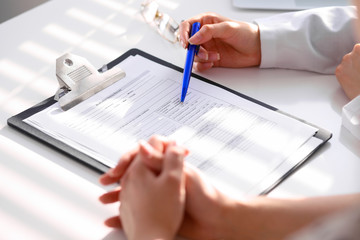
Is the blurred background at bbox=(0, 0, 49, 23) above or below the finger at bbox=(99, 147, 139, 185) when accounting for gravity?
below

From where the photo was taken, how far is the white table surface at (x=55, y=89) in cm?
87

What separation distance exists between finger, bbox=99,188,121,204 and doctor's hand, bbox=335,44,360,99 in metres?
0.50

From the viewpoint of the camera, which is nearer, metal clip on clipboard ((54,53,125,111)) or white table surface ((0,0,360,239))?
white table surface ((0,0,360,239))

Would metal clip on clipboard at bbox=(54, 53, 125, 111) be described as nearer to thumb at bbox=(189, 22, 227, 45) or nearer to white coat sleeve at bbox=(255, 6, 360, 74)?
thumb at bbox=(189, 22, 227, 45)

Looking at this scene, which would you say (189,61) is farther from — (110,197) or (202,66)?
(110,197)

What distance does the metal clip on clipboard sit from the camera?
1.07 metres

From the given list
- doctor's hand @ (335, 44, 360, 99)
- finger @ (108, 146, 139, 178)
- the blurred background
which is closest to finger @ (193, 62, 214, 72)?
doctor's hand @ (335, 44, 360, 99)

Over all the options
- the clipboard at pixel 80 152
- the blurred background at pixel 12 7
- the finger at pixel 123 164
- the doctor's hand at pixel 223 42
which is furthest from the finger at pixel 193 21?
the blurred background at pixel 12 7

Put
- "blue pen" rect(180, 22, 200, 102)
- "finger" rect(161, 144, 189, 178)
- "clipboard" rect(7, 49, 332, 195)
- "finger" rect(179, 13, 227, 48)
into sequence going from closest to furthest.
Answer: "finger" rect(161, 144, 189, 178) → "clipboard" rect(7, 49, 332, 195) → "blue pen" rect(180, 22, 200, 102) → "finger" rect(179, 13, 227, 48)

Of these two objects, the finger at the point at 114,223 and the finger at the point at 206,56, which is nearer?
the finger at the point at 114,223

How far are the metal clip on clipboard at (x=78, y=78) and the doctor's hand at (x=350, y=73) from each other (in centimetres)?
44

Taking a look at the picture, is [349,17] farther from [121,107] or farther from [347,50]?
[121,107]

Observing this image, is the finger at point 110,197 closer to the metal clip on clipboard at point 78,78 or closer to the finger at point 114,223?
the finger at point 114,223

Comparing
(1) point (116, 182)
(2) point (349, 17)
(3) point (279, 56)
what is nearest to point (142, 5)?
(3) point (279, 56)
